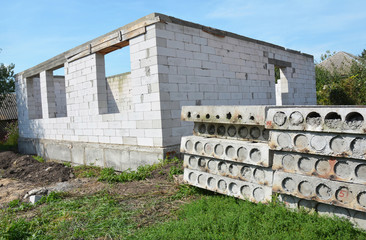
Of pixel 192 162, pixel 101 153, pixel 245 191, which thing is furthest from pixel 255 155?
pixel 101 153

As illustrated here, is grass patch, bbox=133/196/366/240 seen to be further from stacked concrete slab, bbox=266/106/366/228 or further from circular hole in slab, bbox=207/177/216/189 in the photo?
circular hole in slab, bbox=207/177/216/189

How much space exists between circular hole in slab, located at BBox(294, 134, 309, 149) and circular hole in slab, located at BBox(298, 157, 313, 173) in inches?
6.0

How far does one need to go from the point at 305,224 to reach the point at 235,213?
0.82 m

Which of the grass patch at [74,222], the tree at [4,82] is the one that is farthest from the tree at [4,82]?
the grass patch at [74,222]

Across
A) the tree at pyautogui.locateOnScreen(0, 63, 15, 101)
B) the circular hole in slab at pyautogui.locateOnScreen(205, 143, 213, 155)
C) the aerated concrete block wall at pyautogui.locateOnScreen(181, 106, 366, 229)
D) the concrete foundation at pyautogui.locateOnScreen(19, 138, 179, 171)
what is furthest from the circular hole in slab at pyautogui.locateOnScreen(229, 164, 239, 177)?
the tree at pyautogui.locateOnScreen(0, 63, 15, 101)

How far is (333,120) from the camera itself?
294 cm

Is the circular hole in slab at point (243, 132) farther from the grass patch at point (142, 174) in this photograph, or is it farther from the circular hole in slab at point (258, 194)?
the grass patch at point (142, 174)

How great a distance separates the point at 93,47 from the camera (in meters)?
8.44

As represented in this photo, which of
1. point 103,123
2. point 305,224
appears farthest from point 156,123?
point 305,224

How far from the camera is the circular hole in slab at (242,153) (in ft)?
12.6

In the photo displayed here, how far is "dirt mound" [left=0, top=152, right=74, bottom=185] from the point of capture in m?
7.67

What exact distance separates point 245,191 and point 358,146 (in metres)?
1.59

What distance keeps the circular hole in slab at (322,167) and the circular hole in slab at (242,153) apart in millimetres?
946

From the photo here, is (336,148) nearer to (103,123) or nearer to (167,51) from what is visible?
(167,51)
